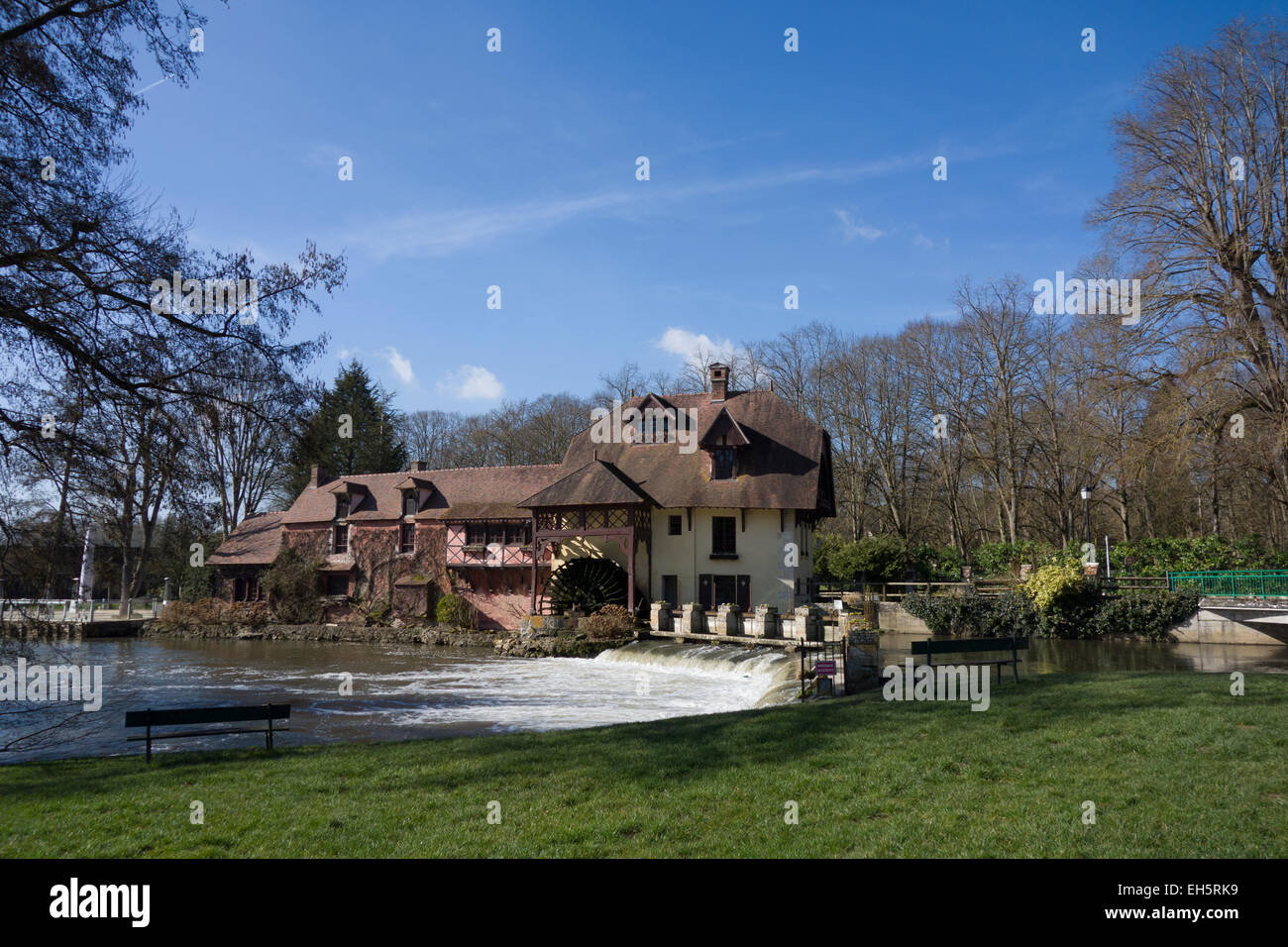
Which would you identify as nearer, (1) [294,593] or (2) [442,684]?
(2) [442,684]

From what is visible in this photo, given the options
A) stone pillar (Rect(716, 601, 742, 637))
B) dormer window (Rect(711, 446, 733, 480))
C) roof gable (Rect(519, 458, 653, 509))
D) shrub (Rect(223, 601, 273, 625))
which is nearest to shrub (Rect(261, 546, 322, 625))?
shrub (Rect(223, 601, 273, 625))

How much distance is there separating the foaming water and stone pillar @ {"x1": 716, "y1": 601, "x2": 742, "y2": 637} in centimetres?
220

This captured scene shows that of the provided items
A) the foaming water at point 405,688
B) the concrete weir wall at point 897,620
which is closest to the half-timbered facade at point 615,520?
the concrete weir wall at point 897,620

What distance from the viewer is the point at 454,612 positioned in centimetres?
3044

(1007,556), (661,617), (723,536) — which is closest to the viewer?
(661,617)

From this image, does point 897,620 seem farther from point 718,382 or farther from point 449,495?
point 449,495

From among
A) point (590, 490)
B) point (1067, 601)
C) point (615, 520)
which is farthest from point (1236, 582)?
point (590, 490)

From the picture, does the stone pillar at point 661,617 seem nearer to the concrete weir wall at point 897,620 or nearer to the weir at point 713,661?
the weir at point 713,661

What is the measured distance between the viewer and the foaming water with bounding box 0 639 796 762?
1338cm

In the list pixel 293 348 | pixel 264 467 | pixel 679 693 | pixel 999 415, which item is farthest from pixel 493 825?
pixel 264 467

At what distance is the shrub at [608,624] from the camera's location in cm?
2514

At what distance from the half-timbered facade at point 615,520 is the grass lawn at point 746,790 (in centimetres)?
1780

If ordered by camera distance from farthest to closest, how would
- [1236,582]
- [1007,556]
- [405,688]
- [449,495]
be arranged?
[449,495]
[1007,556]
[1236,582]
[405,688]

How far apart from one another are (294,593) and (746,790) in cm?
3206
